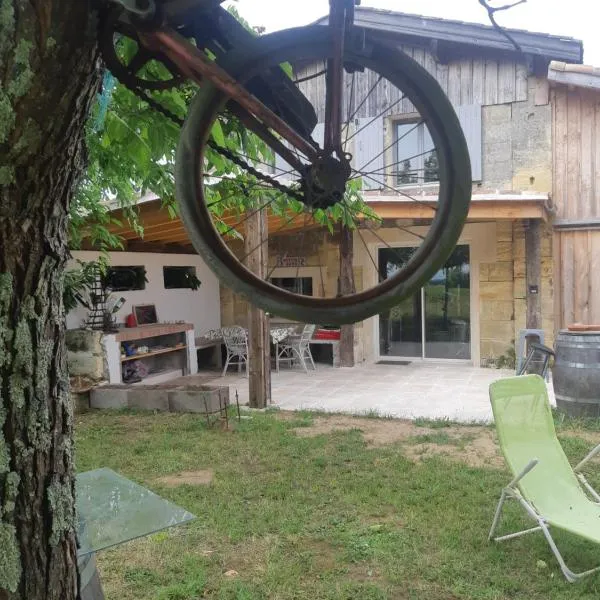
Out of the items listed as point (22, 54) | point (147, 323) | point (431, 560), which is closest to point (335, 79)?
point (22, 54)

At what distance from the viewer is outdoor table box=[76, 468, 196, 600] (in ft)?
6.79

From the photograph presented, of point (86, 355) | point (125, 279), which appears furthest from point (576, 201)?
point (86, 355)

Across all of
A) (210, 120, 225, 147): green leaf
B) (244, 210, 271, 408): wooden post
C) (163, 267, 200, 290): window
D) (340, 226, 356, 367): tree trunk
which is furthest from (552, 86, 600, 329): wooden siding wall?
(210, 120, 225, 147): green leaf

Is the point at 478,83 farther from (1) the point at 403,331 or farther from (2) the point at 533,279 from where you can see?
(1) the point at 403,331

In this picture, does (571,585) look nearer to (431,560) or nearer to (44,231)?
(431,560)

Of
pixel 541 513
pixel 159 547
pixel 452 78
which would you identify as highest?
pixel 452 78

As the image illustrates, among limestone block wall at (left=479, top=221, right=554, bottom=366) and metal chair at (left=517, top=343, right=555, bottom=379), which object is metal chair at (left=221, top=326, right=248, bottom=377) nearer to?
limestone block wall at (left=479, top=221, right=554, bottom=366)

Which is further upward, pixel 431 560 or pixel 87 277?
pixel 87 277

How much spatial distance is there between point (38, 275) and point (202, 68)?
629 millimetres

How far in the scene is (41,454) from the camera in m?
1.37

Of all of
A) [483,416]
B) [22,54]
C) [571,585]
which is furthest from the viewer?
[483,416]

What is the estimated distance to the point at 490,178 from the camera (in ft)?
28.7

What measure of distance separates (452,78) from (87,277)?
639cm

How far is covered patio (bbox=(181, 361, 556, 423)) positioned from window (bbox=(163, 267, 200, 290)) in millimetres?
1787
